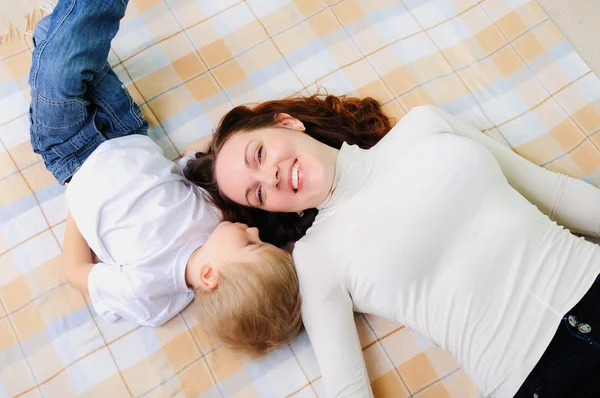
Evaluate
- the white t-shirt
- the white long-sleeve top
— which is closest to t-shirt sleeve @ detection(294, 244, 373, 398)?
the white long-sleeve top

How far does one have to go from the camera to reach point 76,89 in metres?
1.53

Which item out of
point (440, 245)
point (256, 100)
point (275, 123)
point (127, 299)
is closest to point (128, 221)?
point (127, 299)

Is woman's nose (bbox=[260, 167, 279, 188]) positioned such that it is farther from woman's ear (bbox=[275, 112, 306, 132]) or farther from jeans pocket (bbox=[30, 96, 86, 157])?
jeans pocket (bbox=[30, 96, 86, 157])

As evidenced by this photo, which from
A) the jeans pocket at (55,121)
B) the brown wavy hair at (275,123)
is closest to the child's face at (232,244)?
the brown wavy hair at (275,123)

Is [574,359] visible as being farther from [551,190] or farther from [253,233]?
[253,233]

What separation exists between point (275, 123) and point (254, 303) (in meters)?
0.47

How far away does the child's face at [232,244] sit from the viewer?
133cm

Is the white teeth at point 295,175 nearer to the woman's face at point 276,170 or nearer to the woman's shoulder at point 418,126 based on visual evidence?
the woman's face at point 276,170

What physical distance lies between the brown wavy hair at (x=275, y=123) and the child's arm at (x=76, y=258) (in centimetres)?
34

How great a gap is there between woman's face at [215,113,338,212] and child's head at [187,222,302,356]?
108 millimetres

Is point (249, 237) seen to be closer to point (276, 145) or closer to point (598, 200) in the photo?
point (276, 145)

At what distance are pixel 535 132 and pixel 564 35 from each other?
1.29 ft

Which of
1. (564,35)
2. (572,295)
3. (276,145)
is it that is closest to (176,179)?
(276,145)

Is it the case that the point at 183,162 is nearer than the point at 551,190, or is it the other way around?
the point at 551,190
